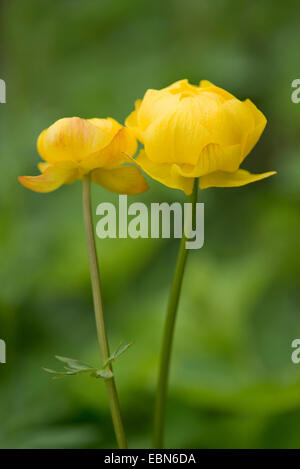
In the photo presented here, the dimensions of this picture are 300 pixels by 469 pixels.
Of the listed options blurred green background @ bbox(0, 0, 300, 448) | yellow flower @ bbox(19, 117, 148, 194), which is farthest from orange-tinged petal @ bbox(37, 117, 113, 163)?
blurred green background @ bbox(0, 0, 300, 448)

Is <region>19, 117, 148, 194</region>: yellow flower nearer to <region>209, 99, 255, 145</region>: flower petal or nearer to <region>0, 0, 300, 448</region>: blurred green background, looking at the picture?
<region>209, 99, 255, 145</region>: flower petal

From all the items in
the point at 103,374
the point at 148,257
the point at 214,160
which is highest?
the point at 148,257

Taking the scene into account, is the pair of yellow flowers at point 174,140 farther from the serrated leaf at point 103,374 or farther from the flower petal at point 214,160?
the serrated leaf at point 103,374

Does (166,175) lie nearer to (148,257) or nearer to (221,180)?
(221,180)

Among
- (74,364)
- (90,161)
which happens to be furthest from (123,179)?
(74,364)

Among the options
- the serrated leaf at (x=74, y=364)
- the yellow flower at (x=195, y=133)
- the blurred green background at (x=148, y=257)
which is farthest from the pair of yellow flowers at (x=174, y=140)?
the blurred green background at (x=148, y=257)

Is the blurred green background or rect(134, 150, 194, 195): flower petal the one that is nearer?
rect(134, 150, 194, 195): flower petal

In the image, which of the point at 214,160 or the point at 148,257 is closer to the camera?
the point at 214,160
